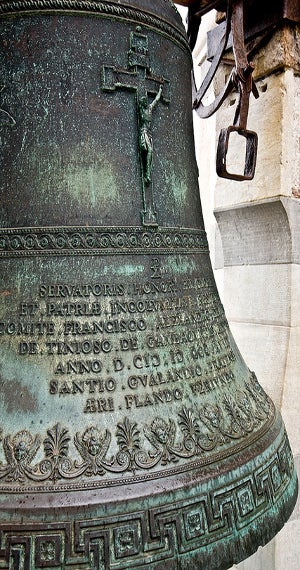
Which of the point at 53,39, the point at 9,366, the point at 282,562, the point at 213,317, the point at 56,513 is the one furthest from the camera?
the point at 282,562

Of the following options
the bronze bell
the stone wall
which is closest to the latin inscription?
the bronze bell

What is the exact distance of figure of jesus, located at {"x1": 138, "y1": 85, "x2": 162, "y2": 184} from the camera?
112 centimetres

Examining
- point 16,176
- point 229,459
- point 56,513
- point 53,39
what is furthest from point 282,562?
point 53,39

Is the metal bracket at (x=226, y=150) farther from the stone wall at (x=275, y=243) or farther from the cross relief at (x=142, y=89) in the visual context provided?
the stone wall at (x=275, y=243)

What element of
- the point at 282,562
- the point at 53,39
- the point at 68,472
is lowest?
the point at 282,562

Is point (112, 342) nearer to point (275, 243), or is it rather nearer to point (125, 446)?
point (125, 446)

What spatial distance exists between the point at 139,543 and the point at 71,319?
430 mm

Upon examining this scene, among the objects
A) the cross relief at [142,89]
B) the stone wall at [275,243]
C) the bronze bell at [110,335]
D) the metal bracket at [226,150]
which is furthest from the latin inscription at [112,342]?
the stone wall at [275,243]

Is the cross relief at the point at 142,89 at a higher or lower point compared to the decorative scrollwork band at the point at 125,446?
higher

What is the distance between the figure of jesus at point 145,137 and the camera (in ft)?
3.69

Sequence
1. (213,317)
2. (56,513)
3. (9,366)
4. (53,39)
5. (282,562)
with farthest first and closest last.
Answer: (282,562)
(213,317)
(53,39)
(9,366)
(56,513)

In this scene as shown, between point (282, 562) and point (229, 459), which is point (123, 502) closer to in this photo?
point (229, 459)

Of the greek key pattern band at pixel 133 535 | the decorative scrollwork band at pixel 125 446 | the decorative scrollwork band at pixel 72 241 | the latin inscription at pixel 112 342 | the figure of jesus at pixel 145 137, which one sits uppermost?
the figure of jesus at pixel 145 137

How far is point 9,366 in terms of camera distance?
1.00 metres
